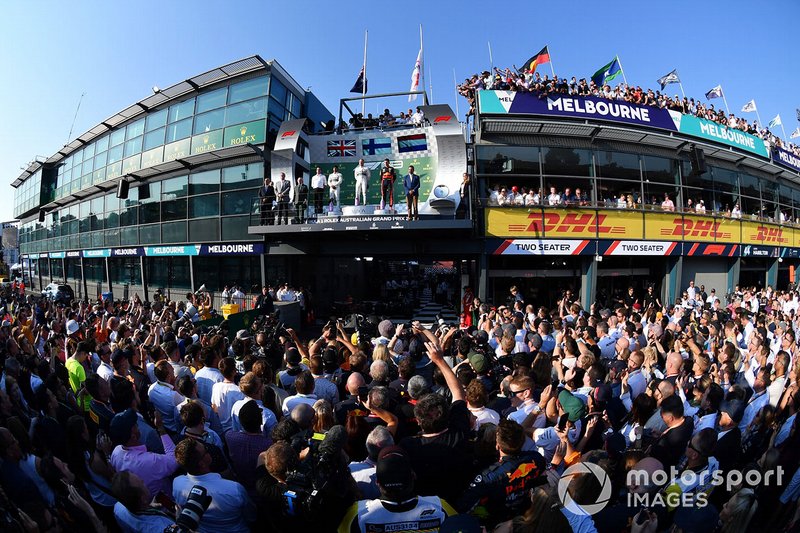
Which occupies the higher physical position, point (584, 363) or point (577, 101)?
point (577, 101)

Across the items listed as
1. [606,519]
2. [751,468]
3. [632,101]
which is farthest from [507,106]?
[606,519]

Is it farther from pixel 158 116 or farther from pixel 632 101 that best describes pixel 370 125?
pixel 158 116

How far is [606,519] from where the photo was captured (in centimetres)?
237

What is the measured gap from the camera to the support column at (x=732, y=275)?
60.4ft

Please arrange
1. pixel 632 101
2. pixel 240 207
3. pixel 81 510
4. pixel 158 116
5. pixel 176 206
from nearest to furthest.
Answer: pixel 81 510
pixel 632 101
pixel 240 207
pixel 176 206
pixel 158 116

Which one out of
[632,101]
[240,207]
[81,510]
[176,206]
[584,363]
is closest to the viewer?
[81,510]

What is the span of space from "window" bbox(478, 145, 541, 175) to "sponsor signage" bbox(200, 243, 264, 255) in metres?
10.7

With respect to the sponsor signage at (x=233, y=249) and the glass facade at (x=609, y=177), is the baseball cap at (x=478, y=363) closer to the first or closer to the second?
the glass facade at (x=609, y=177)

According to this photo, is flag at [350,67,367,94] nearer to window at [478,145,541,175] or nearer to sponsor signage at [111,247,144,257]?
window at [478,145,541,175]

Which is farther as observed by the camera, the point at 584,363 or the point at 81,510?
the point at 584,363

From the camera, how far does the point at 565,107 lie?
15.1 metres

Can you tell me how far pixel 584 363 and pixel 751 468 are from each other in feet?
5.60

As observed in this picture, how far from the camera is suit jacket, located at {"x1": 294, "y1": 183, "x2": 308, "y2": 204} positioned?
15258mm

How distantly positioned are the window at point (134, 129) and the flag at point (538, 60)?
22.6m
